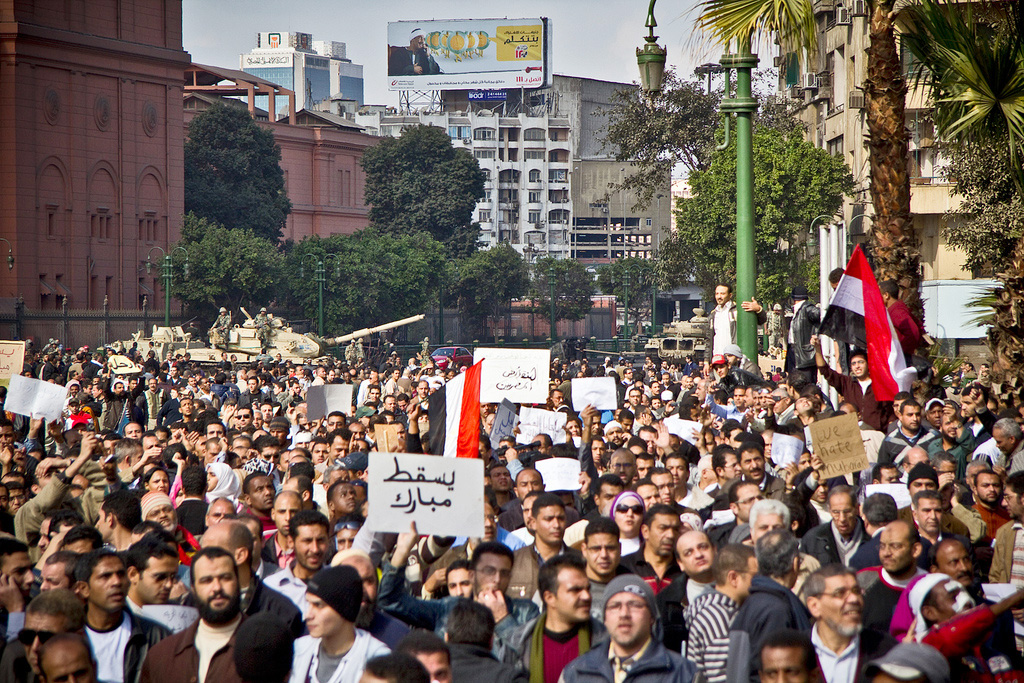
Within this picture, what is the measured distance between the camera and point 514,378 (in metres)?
13.4

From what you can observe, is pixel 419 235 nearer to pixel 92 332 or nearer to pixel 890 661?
pixel 92 332

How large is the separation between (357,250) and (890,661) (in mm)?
61148

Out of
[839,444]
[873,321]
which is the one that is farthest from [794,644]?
[873,321]

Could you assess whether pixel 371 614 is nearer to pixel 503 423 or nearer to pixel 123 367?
pixel 503 423

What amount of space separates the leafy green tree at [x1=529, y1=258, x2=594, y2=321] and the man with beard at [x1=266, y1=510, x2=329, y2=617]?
72011 millimetres

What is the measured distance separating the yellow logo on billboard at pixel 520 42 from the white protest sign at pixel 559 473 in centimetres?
9465

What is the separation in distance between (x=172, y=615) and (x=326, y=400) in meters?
9.43

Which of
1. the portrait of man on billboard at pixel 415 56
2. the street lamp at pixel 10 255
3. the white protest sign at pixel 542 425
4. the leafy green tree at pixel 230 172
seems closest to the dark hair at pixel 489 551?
the white protest sign at pixel 542 425

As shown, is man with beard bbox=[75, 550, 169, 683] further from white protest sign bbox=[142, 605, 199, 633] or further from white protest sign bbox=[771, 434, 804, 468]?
white protest sign bbox=[771, 434, 804, 468]

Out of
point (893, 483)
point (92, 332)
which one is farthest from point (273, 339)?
point (893, 483)

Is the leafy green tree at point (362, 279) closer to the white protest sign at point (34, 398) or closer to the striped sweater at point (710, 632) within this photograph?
the white protest sign at point (34, 398)

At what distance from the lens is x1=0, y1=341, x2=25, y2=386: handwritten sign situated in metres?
17.0

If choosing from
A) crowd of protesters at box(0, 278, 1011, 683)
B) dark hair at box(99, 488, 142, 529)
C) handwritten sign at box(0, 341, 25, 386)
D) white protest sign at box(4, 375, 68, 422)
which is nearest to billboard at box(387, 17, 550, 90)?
handwritten sign at box(0, 341, 25, 386)

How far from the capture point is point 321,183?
81.8m
